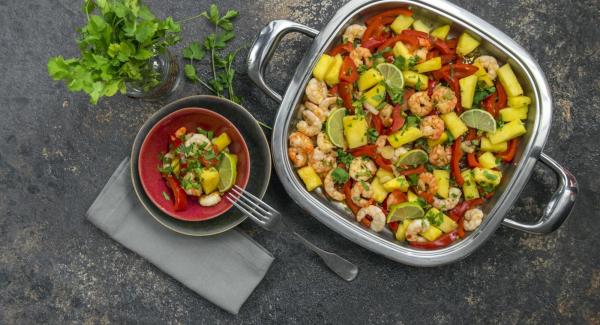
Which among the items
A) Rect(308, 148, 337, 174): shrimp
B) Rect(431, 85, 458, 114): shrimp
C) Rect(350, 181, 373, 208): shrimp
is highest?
Rect(431, 85, 458, 114): shrimp

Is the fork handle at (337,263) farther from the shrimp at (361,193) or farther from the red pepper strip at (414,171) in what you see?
the red pepper strip at (414,171)

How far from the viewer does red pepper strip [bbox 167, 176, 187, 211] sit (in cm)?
250

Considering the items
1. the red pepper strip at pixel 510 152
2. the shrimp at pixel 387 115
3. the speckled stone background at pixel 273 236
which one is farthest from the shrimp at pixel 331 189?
the red pepper strip at pixel 510 152

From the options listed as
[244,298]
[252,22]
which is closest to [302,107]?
[252,22]

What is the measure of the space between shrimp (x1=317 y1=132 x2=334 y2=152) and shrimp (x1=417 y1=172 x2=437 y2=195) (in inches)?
18.3

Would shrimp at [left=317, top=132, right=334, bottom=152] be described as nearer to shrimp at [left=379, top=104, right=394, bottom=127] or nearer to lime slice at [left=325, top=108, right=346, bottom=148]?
lime slice at [left=325, top=108, right=346, bottom=148]

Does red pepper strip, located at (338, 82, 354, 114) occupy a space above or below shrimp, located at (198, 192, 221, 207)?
above

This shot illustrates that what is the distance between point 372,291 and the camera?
273 cm

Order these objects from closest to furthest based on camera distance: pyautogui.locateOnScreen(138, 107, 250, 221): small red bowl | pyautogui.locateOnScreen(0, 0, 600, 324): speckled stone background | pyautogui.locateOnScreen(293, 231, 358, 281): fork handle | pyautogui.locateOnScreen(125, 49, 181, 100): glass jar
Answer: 1. pyautogui.locateOnScreen(125, 49, 181, 100): glass jar
2. pyautogui.locateOnScreen(138, 107, 250, 221): small red bowl
3. pyautogui.locateOnScreen(293, 231, 358, 281): fork handle
4. pyautogui.locateOnScreen(0, 0, 600, 324): speckled stone background

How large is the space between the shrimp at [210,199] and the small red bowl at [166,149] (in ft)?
0.09

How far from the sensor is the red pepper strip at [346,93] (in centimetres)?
249

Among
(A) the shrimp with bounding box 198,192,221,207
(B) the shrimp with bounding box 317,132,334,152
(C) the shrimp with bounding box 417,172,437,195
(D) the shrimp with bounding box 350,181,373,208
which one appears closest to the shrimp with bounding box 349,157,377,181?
(D) the shrimp with bounding box 350,181,373,208

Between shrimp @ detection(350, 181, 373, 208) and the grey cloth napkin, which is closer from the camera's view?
shrimp @ detection(350, 181, 373, 208)

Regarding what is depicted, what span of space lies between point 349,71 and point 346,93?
0.35 ft
